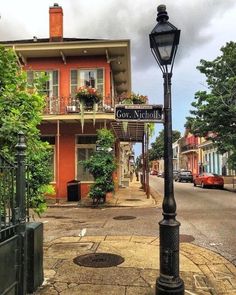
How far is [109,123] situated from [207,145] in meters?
36.6

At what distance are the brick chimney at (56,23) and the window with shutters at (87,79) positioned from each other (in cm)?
285

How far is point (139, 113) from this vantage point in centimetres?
621

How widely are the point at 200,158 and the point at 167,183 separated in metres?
57.7

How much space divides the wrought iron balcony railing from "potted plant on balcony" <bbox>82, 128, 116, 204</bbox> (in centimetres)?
200

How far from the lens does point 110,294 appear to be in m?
5.80

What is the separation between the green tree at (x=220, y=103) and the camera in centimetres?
2692

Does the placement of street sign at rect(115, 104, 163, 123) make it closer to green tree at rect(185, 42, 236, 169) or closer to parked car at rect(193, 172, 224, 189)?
green tree at rect(185, 42, 236, 169)

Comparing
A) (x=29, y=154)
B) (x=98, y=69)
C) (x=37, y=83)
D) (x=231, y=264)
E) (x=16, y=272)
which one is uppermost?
(x=98, y=69)

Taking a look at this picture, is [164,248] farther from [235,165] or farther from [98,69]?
[235,165]

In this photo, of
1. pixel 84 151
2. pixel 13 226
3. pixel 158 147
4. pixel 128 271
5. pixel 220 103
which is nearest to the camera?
pixel 13 226

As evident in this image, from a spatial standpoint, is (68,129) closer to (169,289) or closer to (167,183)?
(167,183)

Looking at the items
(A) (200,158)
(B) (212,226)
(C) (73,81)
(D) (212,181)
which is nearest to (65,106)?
(C) (73,81)

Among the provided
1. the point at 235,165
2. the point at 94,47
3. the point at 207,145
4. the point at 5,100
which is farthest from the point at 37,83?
the point at 207,145

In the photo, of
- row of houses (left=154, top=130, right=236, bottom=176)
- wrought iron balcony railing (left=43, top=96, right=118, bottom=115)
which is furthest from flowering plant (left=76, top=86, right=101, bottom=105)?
row of houses (left=154, top=130, right=236, bottom=176)
